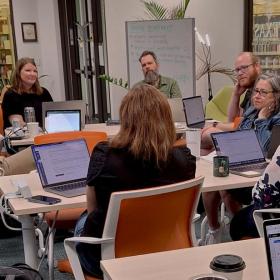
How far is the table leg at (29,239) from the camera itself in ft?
7.73

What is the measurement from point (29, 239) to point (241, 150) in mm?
1220

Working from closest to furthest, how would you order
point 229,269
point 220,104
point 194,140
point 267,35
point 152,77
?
point 229,269 < point 194,140 < point 152,77 < point 220,104 < point 267,35

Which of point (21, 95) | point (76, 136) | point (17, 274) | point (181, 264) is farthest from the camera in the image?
point (21, 95)

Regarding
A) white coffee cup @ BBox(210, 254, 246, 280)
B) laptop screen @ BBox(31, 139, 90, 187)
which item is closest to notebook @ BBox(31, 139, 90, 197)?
laptop screen @ BBox(31, 139, 90, 187)

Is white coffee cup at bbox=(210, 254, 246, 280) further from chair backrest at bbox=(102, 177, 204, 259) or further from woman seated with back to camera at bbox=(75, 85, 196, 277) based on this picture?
woman seated with back to camera at bbox=(75, 85, 196, 277)

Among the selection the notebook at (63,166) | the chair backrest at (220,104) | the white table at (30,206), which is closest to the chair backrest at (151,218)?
the white table at (30,206)

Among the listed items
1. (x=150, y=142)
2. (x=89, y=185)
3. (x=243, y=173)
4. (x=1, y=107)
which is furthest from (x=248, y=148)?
(x=1, y=107)

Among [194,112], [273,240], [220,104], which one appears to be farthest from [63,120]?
[273,240]

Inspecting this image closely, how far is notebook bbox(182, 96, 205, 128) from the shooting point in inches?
160

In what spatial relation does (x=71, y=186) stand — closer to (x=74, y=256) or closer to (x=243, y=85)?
(x=74, y=256)

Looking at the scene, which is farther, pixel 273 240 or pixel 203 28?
pixel 203 28

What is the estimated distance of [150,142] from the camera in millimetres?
1918

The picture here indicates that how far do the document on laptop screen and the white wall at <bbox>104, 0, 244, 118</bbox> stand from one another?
151 inches

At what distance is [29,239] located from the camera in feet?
7.87
